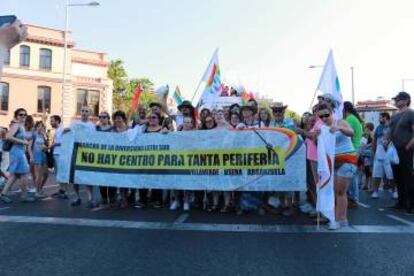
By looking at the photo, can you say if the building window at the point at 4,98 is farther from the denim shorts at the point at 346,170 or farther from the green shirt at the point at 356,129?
the denim shorts at the point at 346,170

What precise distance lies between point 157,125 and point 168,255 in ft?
13.7

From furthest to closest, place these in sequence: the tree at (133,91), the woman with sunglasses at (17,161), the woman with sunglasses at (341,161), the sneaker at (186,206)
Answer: the tree at (133,91), the woman with sunglasses at (17,161), the sneaker at (186,206), the woman with sunglasses at (341,161)

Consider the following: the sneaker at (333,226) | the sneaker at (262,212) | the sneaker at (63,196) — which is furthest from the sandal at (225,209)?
the sneaker at (63,196)

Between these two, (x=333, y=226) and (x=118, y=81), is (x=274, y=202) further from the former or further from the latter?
(x=118, y=81)

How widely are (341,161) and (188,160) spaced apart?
9.09 ft

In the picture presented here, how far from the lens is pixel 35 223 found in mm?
6875

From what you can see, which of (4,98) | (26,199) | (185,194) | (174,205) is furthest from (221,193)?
(4,98)

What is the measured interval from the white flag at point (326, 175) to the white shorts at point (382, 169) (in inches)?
195

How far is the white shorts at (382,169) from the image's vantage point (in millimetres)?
10953

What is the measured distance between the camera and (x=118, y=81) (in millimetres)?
75125

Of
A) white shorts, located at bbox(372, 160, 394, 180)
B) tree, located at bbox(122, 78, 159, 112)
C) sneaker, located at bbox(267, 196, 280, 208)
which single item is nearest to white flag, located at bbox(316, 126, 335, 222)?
sneaker, located at bbox(267, 196, 280, 208)

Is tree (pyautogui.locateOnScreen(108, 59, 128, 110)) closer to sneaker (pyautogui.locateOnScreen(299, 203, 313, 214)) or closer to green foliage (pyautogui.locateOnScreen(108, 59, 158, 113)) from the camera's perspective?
green foliage (pyautogui.locateOnScreen(108, 59, 158, 113))

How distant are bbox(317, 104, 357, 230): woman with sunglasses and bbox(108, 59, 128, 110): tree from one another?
68.7 meters

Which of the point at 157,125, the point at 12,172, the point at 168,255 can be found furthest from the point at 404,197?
the point at 12,172
